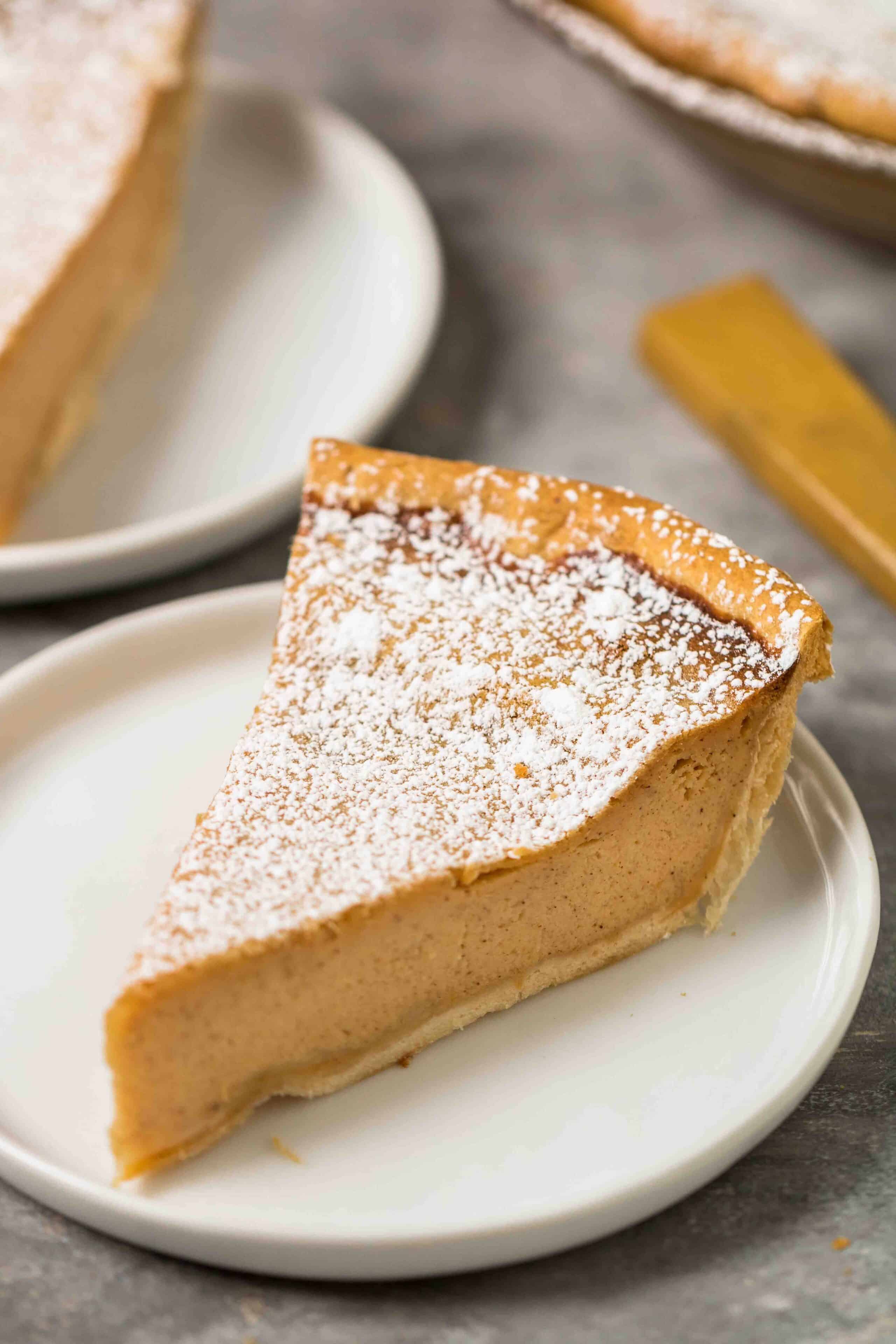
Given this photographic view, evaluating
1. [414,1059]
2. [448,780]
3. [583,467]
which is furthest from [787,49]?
[414,1059]

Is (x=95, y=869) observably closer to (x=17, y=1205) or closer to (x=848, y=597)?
(x=17, y=1205)

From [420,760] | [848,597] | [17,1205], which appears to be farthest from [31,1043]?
[848,597]

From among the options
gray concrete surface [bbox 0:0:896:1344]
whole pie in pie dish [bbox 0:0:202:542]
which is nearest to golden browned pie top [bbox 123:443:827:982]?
gray concrete surface [bbox 0:0:896:1344]

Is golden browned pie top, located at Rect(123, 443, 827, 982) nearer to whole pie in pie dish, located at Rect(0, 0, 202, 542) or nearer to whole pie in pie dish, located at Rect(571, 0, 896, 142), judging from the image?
whole pie in pie dish, located at Rect(0, 0, 202, 542)

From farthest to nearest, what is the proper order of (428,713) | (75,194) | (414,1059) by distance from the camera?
(75,194) < (428,713) < (414,1059)

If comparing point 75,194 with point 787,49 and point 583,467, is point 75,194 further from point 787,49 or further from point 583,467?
point 787,49
